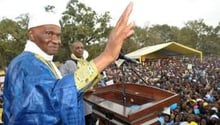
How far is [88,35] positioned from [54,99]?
3235cm

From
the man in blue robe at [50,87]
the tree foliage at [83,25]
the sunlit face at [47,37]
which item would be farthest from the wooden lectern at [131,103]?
the tree foliage at [83,25]

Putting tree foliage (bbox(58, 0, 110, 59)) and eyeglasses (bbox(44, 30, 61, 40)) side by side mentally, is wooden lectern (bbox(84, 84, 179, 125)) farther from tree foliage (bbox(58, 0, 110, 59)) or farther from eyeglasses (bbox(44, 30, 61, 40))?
tree foliage (bbox(58, 0, 110, 59))

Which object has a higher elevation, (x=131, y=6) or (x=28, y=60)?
(x=131, y=6)

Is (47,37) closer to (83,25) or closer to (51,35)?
(51,35)

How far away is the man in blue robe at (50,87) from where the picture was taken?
157 cm

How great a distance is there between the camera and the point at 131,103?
113 inches

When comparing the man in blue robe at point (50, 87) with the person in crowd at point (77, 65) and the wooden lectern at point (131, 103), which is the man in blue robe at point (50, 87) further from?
the person in crowd at point (77, 65)

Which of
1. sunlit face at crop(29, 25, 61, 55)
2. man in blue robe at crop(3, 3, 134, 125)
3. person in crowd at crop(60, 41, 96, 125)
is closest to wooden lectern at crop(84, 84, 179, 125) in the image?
person in crowd at crop(60, 41, 96, 125)

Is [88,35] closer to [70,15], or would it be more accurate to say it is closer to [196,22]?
[70,15]

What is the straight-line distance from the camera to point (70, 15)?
117 feet

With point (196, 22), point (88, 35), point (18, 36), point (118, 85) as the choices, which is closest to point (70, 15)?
point (88, 35)

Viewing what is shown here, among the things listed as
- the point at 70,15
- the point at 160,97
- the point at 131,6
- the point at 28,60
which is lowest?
the point at 160,97

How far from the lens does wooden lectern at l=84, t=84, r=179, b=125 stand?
207cm

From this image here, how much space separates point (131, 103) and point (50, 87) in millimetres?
1373
